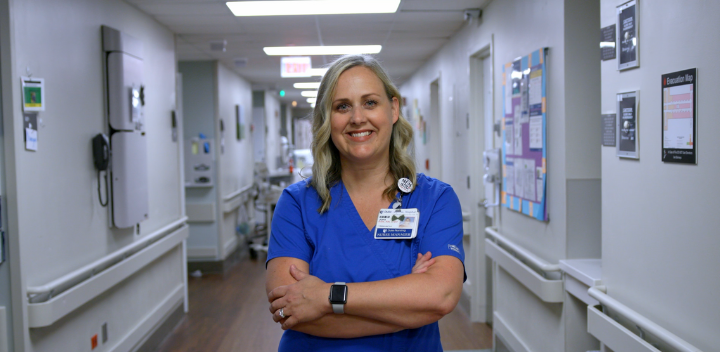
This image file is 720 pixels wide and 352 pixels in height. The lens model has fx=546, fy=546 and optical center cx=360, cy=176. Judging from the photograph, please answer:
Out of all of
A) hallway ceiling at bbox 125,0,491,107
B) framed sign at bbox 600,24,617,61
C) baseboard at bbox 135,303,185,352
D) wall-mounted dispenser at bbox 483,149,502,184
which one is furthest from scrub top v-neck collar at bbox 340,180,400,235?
baseboard at bbox 135,303,185,352

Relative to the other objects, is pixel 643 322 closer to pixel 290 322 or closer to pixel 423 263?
pixel 423 263

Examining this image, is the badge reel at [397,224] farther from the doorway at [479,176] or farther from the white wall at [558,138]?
the doorway at [479,176]

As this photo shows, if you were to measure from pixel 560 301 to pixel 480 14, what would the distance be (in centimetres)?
244

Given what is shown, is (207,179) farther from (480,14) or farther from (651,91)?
(651,91)

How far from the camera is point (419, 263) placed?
4.72ft

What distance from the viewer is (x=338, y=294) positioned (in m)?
1.33

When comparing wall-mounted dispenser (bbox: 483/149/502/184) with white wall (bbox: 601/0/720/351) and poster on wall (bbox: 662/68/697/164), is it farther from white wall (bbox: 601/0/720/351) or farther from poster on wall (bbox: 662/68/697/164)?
poster on wall (bbox: 662/68/697/164)

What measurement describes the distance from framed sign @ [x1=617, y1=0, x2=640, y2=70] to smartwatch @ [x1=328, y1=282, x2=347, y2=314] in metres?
1.31

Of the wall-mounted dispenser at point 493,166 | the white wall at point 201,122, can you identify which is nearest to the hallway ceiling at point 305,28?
the white wall at point 201,122

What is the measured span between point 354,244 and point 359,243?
0.01 metres

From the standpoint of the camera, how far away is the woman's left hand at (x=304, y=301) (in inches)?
52.4

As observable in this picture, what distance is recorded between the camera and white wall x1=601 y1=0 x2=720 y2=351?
149cm

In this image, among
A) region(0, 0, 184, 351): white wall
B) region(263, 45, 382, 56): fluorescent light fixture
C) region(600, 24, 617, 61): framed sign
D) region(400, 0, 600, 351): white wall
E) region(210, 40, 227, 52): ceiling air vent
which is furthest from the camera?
region(263, 45, 382, 56): fluorescent light fixture

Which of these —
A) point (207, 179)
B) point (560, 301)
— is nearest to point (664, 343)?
point (560, 301)
